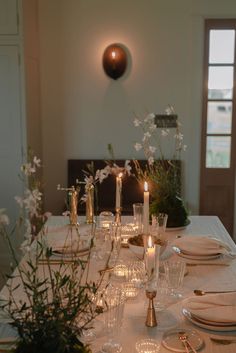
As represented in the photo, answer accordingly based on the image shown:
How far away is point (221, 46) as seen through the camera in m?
4.12

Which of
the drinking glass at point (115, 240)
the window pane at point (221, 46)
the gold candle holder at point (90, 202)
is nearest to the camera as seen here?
the drinking glass at point (115, 240)

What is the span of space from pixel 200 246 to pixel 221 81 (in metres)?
2.55

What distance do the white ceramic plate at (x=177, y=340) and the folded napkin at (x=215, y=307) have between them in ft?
0.21

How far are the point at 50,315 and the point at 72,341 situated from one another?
0.08m

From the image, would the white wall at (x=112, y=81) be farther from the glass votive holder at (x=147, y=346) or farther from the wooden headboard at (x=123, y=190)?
the glass votive holder at (x=147, y=346)

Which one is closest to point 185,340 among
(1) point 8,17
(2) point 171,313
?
(2) point 171,313

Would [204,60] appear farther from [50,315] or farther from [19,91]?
[50,315]

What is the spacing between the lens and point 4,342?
4.07 feet

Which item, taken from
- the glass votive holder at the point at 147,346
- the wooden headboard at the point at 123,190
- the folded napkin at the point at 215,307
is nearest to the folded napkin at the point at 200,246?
the folded napkin at the point at 215,307

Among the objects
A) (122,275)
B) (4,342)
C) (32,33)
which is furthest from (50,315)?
(32,33)

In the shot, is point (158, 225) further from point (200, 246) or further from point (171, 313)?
point (171, 313)

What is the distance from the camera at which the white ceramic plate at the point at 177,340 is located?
1.24m

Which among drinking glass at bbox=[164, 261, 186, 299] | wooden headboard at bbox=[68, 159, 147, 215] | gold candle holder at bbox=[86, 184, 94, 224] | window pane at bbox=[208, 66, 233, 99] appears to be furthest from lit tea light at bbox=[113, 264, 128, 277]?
window pane at bbox=[208, 66, 233, 99]

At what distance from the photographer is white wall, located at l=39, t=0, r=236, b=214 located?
4.11m
